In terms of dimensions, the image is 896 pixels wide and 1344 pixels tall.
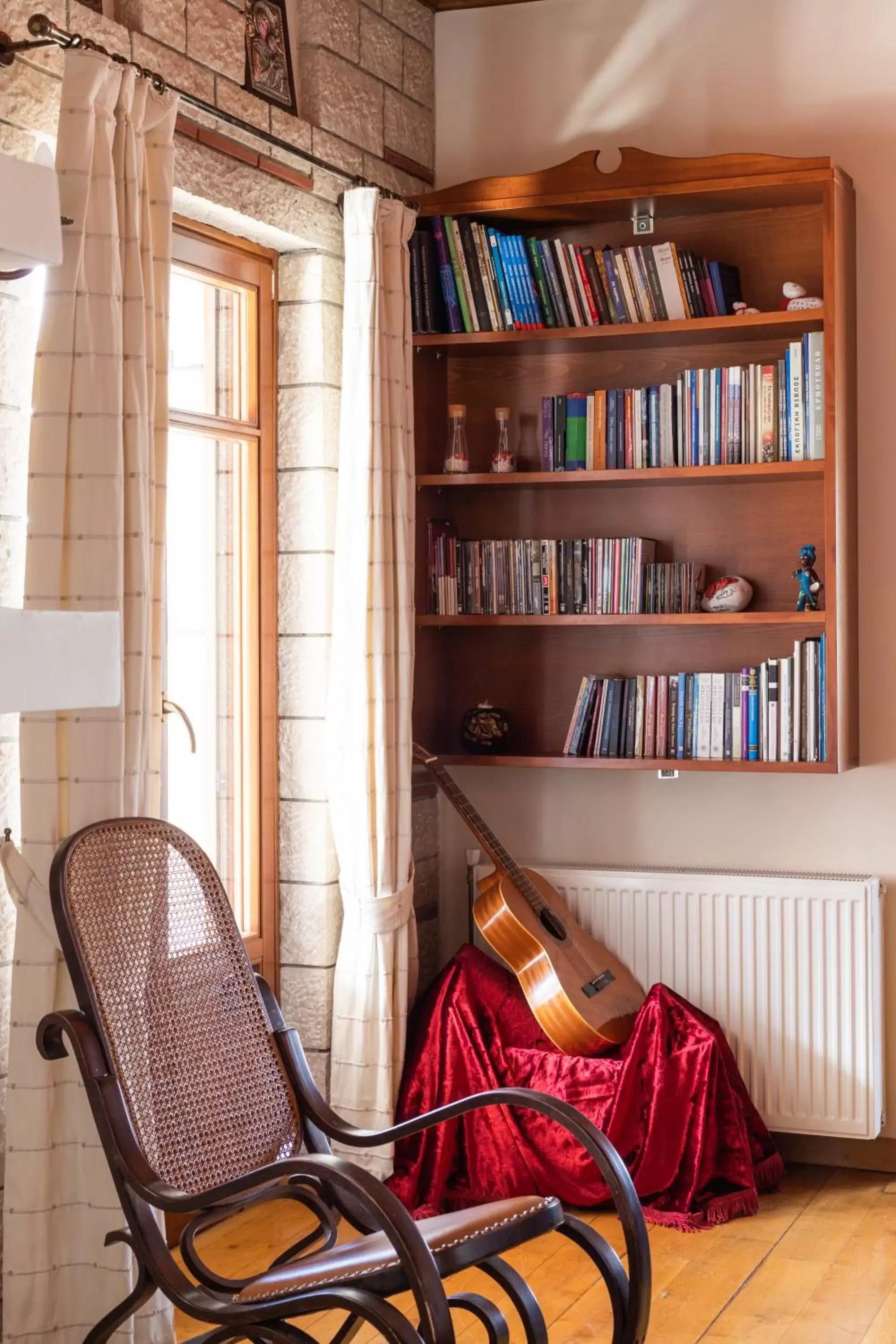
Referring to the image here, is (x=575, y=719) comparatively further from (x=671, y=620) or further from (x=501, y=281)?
(x=501, y=281)

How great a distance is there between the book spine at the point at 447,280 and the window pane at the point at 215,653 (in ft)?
2.27

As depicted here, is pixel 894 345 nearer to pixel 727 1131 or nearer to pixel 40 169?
pixel 727 1131

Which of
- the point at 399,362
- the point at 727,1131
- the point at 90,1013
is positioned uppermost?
the point at 399,362

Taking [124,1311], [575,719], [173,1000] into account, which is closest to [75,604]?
[173,1000]

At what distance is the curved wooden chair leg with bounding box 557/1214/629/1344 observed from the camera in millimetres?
2121

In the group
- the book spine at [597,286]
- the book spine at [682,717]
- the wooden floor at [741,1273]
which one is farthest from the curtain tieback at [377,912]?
the book spine at [597,286]

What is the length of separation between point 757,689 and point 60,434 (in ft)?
6.05

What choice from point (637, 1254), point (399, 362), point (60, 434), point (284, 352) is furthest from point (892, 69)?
point (637, 1254)

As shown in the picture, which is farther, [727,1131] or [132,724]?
[727,1131]

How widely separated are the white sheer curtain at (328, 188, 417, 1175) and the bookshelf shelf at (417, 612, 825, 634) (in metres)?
0.33

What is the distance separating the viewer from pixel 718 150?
149 inches

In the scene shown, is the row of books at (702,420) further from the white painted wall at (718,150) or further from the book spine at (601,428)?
the white painted wall at (718,150)

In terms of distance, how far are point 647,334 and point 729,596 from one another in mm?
677

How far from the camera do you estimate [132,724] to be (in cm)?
260
